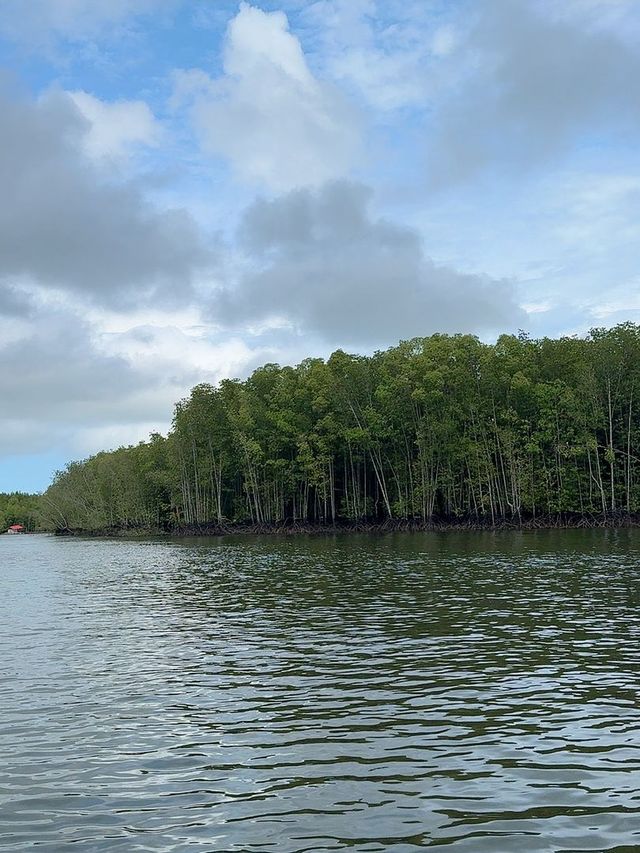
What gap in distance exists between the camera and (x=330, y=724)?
43.8 ft

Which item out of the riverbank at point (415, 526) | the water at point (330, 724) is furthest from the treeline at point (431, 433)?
the water at point (330, 724)

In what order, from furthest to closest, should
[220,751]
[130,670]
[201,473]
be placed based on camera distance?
1. [201,473]
2. [130,670]
3. [220,751]

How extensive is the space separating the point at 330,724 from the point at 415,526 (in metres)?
72.9

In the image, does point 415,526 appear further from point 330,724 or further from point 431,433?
point 330,724

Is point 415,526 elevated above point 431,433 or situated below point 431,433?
below

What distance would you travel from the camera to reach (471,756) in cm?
1134

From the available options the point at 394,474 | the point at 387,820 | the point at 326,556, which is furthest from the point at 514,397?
the point at 387,820

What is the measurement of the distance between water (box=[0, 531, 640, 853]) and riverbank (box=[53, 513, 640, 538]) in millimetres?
47397

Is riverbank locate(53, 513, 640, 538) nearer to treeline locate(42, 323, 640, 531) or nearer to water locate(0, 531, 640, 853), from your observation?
treeline locate(42, 323, 640, 531)

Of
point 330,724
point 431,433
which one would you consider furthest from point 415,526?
point 330,724

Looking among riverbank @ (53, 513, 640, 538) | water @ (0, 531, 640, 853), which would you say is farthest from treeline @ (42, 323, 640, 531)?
water @ (0, 531, 640, 853)

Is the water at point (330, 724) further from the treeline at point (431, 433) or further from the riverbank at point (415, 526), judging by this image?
the treeline at point (431, 433)

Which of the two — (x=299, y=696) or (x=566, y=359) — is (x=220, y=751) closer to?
(x=299, y=696)

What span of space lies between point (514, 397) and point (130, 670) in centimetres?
7036
